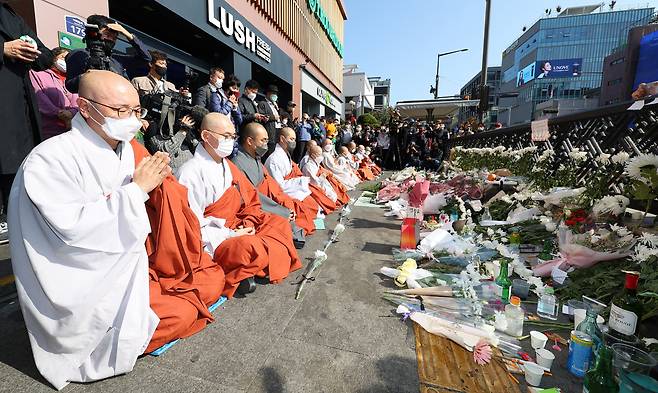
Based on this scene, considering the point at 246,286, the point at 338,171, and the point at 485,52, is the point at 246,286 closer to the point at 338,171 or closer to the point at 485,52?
the point at 338,171

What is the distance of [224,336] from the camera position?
7.23ft

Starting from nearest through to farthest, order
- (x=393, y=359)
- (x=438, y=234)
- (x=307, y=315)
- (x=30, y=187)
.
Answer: (x=30, y=187) < (x=393, y=359) < (x=307, y=315) < (x=438, y=234)

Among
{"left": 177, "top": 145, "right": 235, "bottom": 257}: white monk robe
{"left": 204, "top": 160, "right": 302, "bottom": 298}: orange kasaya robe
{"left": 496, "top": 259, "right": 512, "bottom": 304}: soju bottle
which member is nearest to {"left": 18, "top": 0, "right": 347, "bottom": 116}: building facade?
{"left": 177, "top": 145, "right": 235, "bottom": 257}: white monk robe

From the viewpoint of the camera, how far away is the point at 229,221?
3172 mm

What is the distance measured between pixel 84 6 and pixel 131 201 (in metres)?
4.52

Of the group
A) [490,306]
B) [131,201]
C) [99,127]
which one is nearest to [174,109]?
[99,127]

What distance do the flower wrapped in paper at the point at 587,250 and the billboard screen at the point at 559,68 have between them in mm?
64704

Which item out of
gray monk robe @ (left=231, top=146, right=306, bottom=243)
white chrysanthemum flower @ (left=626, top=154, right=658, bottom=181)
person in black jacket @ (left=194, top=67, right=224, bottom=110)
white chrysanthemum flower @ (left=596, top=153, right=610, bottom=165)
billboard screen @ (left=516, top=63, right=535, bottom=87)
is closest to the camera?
white chrysanthemum flower @ (left=626, top=154, right=658, bottom=181)

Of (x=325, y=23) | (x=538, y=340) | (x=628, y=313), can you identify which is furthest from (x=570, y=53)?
(x=538, y=340)

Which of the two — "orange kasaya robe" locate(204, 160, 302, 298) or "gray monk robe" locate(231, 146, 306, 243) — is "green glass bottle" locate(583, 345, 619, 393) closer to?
"orange kasaya robe" locate(204, 160, 302, 298)

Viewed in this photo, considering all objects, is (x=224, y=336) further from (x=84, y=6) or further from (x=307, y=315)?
(x=84, y=6)

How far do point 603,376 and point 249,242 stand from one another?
236 centimetres

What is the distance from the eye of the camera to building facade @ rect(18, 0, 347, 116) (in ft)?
14.6

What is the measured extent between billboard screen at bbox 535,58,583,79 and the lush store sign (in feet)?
193
